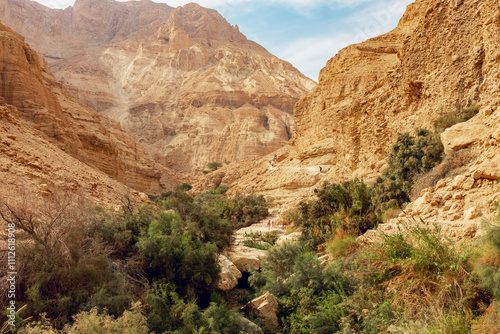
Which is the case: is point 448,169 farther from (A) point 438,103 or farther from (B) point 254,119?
(B) point 254,119

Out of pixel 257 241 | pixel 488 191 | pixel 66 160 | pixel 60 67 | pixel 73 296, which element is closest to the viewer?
pixel 73 296

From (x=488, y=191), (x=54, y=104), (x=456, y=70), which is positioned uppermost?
(x=54, y=104)

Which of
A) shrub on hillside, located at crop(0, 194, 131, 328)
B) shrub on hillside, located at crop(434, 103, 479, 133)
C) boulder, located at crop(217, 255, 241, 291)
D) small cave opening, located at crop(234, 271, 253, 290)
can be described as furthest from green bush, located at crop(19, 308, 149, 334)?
shrub on hillside, located at crop(434, 103, 479, 133)

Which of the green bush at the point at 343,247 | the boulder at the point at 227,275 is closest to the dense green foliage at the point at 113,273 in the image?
the boulder at the point at 227,275

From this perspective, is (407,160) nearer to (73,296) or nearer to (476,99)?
(476,99)

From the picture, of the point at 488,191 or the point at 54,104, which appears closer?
the point at 488,191

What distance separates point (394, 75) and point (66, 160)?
14903mm

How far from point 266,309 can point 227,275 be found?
1873mm

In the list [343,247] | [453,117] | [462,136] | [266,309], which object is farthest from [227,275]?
[453,117]

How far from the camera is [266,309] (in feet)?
21.0

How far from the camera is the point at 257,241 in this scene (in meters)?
12.6

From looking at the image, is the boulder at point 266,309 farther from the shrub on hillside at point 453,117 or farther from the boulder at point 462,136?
the shrub on hillside at point 453,117

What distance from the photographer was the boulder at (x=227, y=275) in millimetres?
7741

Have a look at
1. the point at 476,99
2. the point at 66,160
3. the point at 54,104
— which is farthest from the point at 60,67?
the point at 476,99
